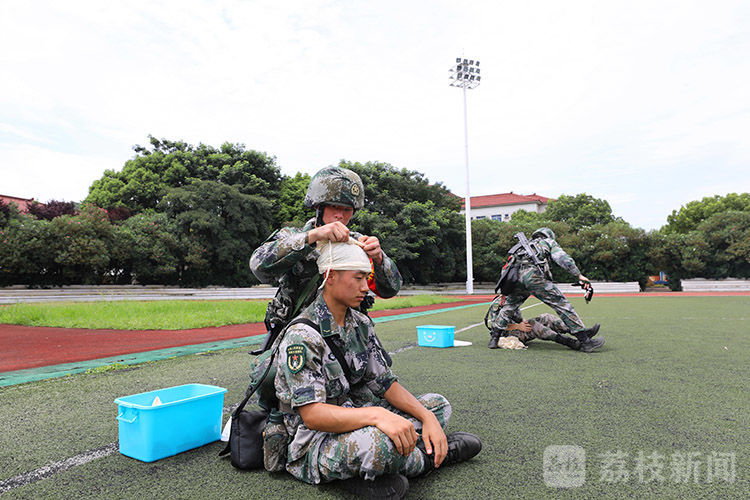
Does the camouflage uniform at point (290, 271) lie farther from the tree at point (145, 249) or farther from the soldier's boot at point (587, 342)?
the tree at point (145, 249)

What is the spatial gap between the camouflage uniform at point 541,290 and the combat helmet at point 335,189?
3972 mm

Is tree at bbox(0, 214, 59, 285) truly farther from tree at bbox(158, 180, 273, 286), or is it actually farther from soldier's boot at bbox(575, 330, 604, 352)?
soldier's boot at bbox(575, 330, 604, 352)

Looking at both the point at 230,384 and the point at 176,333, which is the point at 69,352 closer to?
the point at 176,333

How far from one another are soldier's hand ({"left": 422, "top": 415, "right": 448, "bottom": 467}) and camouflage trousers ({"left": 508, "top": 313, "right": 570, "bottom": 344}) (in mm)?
4597

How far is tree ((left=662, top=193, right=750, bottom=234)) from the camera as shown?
42.8 metres

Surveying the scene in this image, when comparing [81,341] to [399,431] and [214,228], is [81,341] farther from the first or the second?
[214,228]

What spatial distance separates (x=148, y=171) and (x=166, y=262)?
32.0 feet

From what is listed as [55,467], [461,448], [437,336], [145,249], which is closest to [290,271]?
[461,448]

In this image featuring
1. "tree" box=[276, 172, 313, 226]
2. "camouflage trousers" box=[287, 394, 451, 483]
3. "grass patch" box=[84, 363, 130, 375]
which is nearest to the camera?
"camouflage trousers" box=[287, 394, 451, 483]

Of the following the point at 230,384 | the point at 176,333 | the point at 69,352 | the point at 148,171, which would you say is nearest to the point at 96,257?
the point at 148,171

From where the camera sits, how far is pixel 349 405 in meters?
2.36

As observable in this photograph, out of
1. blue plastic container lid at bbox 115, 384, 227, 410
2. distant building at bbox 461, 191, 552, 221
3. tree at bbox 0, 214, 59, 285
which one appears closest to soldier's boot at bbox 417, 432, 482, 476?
blue plastic container lid at bbox 115, 384, 227, 410

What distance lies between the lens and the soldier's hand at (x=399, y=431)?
1932 millimetres

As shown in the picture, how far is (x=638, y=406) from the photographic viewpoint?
349cm
